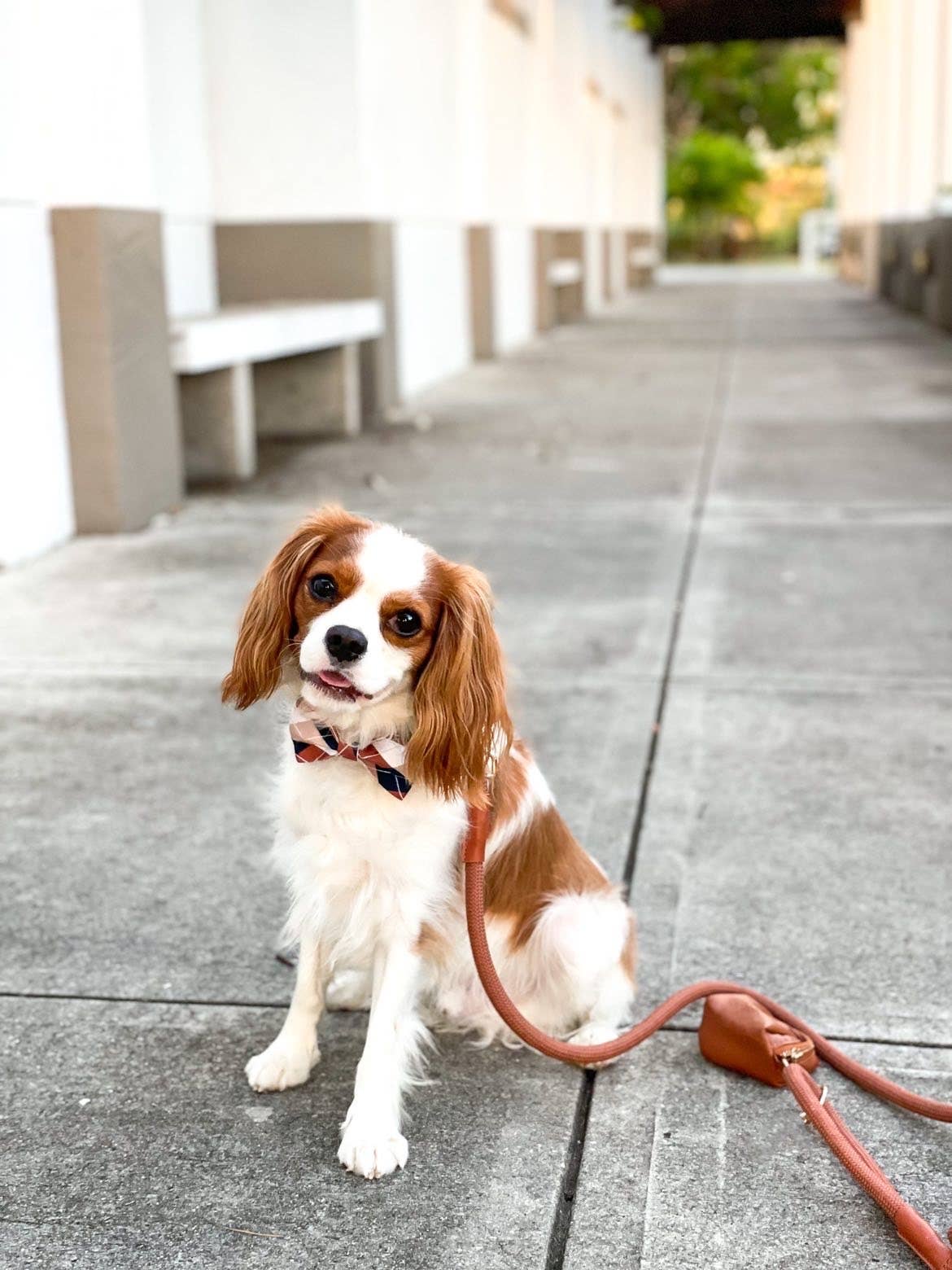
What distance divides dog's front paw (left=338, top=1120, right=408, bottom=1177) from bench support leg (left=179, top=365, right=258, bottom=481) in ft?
22.2

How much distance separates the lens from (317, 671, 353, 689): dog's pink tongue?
2.39 meters

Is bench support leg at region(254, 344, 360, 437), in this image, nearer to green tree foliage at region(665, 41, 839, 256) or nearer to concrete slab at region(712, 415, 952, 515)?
concrete slab at region(712, 415, 952, 515)

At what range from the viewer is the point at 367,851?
102 inches

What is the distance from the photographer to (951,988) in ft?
10.1

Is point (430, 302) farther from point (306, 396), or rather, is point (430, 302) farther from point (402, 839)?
point (402, 839)

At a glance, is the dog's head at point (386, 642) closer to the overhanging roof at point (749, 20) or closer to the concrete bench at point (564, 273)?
the concrete bench at point (564, 273)

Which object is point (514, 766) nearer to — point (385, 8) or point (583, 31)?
point (385, 8)

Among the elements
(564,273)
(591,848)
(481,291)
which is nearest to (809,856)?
(591,848)

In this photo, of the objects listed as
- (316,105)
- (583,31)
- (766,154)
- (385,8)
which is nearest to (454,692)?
(316,105)

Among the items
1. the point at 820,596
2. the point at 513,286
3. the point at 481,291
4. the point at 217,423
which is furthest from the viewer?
the point at 513,286

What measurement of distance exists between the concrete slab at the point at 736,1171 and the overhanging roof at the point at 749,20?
3483 cm

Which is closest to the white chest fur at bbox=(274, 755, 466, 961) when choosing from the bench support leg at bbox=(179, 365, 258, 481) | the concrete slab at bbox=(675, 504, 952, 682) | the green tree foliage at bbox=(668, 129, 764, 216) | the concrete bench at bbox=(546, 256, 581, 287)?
the concrete slab at bbox=(675, 504, 952, 682)

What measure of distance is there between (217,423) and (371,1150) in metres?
6.90

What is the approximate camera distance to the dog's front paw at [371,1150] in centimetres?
246
